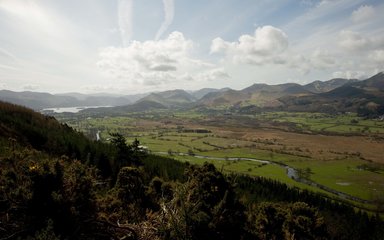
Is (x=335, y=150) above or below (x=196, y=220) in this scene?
below

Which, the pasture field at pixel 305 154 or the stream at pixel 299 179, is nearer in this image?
the stream at pixel 299 179

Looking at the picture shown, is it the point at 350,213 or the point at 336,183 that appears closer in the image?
the point at 350,213

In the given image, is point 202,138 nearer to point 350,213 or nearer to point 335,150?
point 335,150

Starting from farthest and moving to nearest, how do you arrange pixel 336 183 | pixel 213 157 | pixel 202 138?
pixel 202 138 < pixel 213 157 < pixel 336 183

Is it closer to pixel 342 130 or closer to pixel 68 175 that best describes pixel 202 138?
pixel 342 130

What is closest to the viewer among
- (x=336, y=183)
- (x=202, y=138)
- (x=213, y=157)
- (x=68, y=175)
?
(x=68, y=175)

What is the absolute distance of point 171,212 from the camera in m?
6.82

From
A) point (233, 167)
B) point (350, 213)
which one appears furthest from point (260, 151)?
point (350, 213)

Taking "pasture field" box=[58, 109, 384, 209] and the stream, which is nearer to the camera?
the stream

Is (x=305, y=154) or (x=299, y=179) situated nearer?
(x=299, y=179)

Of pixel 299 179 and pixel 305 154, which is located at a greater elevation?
pixel 299 179

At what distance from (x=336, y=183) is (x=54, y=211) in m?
97.7

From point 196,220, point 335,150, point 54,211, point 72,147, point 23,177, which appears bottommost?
point 335,150

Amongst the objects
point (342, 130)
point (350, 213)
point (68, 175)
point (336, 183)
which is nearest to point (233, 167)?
point (336, 183)
